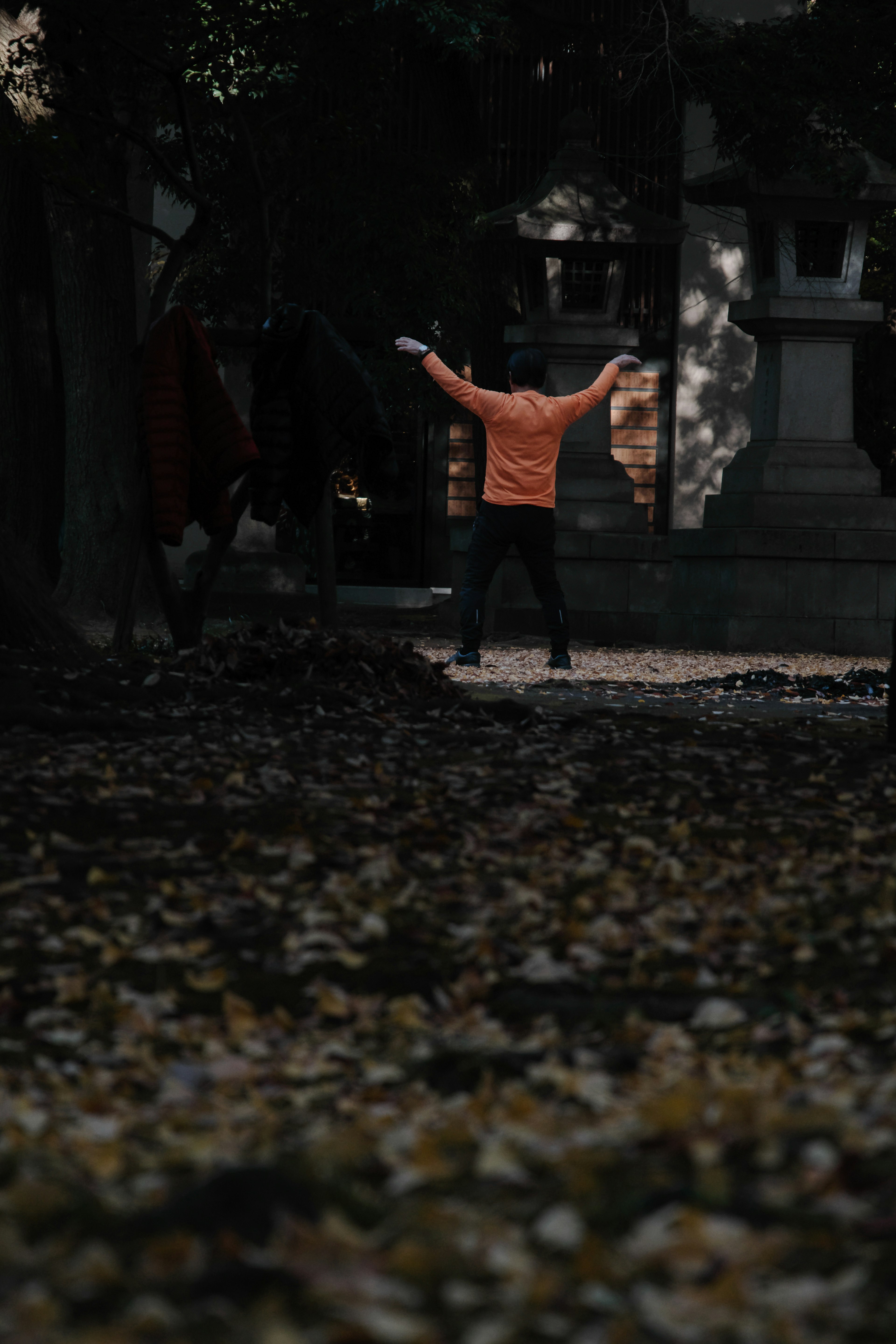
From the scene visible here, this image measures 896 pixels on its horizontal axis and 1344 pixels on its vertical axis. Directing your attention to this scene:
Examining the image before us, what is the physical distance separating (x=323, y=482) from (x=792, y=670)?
4.35 meters

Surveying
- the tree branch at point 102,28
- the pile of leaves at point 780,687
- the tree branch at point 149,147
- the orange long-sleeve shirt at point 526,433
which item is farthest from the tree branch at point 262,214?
the pile of leaves at point 780,687

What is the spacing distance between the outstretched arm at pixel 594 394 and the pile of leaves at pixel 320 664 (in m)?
2.98

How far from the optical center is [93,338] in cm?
1338

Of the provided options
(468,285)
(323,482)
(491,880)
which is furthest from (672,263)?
(491,880)

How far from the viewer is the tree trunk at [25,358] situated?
520 inches

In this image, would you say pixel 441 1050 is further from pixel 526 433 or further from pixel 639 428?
pixel 639 428

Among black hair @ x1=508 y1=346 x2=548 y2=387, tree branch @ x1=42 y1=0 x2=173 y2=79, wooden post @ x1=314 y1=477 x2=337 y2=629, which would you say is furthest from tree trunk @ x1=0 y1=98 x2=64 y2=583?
black hair @ x1=508 y1=346 x2=548 y2=387

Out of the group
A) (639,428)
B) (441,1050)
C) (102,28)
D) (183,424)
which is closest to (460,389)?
(183,424)

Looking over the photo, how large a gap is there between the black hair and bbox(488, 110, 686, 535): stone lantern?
3982 mm

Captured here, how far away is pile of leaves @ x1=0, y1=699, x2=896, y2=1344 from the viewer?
197cm

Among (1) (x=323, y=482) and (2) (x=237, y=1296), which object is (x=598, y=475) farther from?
(2) (x=237, y=1296)

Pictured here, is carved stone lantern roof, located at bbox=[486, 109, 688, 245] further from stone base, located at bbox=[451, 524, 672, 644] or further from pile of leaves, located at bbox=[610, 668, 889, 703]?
pile of leaves, located at bbox=[610, 668, 889, 703]

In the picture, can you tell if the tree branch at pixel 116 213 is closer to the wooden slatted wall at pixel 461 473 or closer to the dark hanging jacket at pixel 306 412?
the dark hanging jacket at pixel 306 412

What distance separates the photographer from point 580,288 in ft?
48.7
